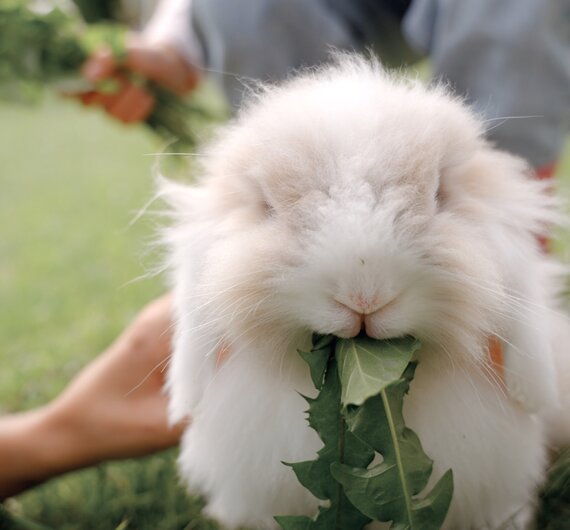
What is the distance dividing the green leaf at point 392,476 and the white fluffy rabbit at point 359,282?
10 cm

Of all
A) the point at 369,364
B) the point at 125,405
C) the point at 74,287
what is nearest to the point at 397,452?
the point at 369,364

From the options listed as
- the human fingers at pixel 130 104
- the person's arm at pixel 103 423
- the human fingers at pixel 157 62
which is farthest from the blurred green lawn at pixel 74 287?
the human fingers at pixel 157 62

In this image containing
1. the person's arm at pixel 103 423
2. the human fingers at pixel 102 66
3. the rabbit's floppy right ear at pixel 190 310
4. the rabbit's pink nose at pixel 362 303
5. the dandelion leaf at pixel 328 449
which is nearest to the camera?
the rabbit's pink nose at pixel 362 303

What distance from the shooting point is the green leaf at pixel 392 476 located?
93cm

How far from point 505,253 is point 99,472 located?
107cm

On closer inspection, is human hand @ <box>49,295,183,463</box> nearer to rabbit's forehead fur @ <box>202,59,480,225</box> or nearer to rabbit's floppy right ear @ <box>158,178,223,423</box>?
rabbit's floppy right ear @ <box>158,178,223,423</box>

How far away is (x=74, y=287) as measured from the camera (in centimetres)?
312

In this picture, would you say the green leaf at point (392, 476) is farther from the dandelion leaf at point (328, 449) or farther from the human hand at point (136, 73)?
the human hand at point (136, 73)

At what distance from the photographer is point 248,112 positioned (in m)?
1.16

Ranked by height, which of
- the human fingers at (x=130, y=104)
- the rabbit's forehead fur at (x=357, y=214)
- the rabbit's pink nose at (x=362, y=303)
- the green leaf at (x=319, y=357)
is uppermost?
the human fingers at (x=130, y=104)

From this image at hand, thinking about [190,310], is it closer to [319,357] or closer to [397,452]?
[319,357]

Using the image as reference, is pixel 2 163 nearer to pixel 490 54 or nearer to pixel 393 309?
pixel 490 54

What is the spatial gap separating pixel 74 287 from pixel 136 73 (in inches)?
41.6

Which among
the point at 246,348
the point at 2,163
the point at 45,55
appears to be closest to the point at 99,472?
the point at 246,348
